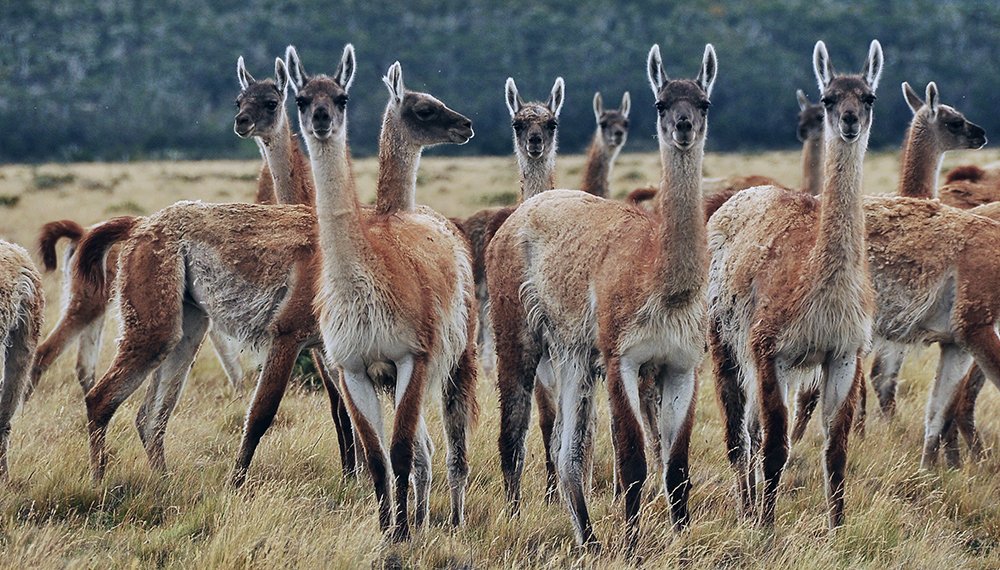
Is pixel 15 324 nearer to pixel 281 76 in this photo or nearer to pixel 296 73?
pixel 296 73

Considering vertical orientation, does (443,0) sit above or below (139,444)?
above

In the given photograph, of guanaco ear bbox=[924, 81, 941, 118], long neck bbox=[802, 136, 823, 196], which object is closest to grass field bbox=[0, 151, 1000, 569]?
guanaco ear bbox=[924, 81, 941, 118]

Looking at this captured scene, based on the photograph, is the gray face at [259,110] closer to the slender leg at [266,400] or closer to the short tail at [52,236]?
the short tail at [52,236]

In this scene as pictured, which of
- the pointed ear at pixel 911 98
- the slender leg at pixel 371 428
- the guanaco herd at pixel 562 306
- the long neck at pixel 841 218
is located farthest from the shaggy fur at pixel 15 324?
the pointed ear at pixel 911 98

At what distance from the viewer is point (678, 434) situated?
5.28 meters

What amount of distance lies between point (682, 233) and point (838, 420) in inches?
48.7

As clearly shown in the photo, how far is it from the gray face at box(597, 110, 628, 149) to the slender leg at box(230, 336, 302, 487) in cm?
723

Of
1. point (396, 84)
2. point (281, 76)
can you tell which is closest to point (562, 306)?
point (396, 84)

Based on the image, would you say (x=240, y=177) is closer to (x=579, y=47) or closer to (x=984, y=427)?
(x=984, y=427)

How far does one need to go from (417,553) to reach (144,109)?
41.6 metres

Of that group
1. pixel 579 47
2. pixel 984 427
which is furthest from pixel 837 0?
pixel 984 427

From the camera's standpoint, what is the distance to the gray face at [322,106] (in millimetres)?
5484

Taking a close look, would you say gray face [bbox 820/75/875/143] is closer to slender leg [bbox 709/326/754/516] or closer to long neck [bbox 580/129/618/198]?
slender leg [bbox 709/326/754/516]

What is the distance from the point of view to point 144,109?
144 ft
